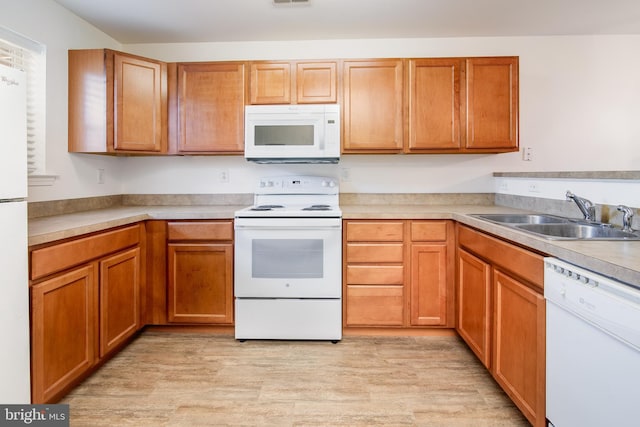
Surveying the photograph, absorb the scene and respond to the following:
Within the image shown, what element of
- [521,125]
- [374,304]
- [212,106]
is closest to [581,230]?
[374,304]

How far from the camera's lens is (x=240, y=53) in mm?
3254

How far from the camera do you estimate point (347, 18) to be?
109 inches

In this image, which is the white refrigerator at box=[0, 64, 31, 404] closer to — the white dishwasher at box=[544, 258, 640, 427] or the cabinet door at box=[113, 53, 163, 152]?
the cabinet door at box=[113, 53, 163, 152]

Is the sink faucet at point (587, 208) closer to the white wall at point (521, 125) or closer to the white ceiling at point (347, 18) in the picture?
the white wall at point (521, 125)

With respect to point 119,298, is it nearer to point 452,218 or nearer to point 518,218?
point 452,218

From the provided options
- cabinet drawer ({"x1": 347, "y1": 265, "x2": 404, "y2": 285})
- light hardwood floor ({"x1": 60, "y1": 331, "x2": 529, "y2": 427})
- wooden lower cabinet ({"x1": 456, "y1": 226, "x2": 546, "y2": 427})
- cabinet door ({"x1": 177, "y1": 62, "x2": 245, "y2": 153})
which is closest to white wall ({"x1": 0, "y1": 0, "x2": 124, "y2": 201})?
cabinet door ({"x1": 177, "y1": 62, "x2": 245, "y2": 153})

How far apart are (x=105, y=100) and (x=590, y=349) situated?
9.87 feet

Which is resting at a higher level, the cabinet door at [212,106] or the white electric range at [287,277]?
the cabinet door at [212,106]

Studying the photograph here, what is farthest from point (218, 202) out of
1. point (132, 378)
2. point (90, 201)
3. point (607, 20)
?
point (607, 20)

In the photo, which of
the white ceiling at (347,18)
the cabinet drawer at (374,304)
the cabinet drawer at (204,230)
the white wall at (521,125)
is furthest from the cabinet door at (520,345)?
the white ceiling at (347,18)

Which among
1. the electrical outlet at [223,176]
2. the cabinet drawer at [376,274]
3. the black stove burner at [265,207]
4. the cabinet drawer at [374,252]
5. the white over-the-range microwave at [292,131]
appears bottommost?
the cabinet drawer at [376,274]

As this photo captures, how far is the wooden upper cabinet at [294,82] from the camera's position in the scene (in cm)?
289

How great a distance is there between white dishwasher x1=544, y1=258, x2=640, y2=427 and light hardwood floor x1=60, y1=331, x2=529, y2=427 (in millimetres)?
534

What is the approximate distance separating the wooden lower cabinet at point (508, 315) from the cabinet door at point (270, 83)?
167cm
